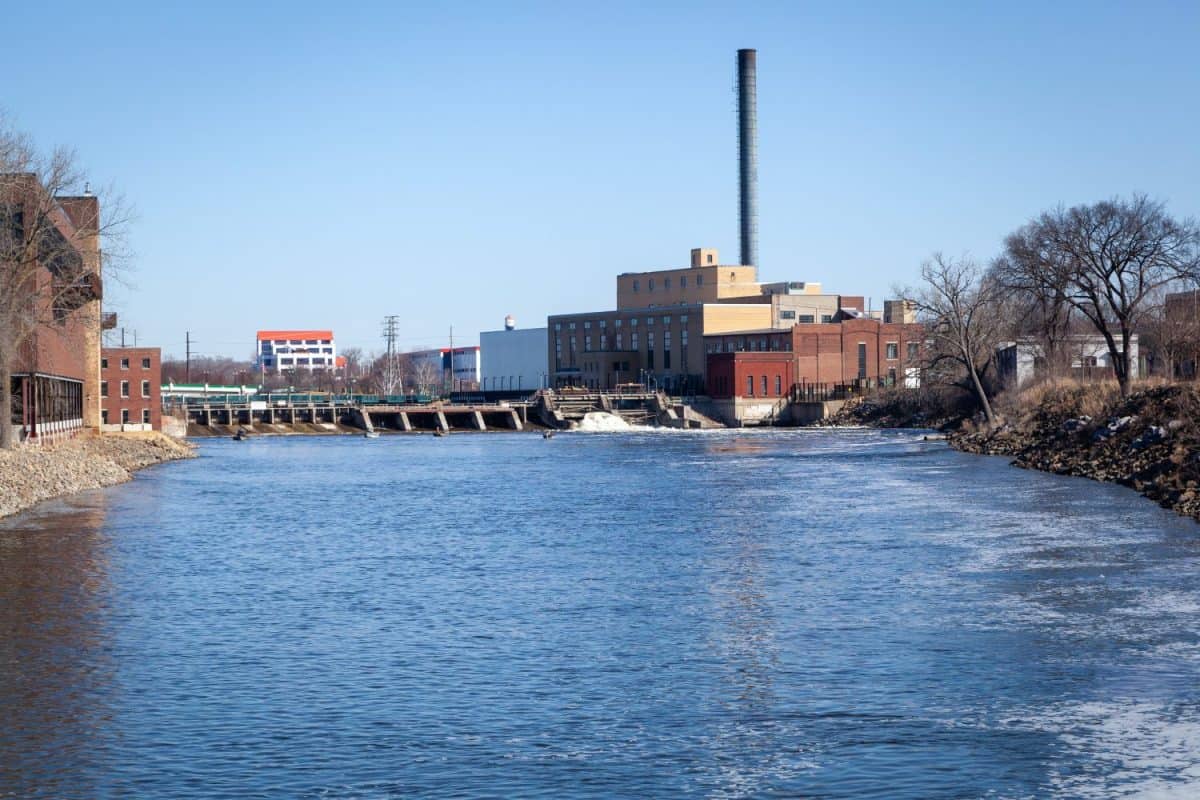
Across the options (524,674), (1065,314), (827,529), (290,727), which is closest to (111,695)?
(290,727)

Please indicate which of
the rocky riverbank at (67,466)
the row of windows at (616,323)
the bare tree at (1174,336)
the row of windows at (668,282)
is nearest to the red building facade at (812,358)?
the row of windows at (616,323)

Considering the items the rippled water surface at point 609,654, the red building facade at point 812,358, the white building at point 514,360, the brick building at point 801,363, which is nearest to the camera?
the rippled water surface at point 609,654

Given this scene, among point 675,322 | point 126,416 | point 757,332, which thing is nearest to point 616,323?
point 675,322

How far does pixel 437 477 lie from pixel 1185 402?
102 feet

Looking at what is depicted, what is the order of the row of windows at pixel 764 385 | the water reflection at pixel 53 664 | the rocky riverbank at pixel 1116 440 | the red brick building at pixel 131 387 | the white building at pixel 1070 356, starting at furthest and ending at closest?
the row of windows at pixel 764 385 → the red brick building at pixel 131 387 → the white building at pixel 1070 356 → the rocky riverbank at pixel 1116 440 → the water reflection at pixel 53 664

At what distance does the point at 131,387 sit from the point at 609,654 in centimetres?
8334

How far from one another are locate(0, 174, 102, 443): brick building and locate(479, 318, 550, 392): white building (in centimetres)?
9238

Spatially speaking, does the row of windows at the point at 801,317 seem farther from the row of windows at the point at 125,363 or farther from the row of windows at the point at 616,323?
the row of windows at the point at 125,363

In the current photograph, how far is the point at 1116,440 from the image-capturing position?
54.0m

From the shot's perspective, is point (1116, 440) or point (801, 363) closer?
point (1116, 440)

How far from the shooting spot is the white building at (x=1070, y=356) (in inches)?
3497

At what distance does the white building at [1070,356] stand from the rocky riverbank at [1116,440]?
1330 centimetres

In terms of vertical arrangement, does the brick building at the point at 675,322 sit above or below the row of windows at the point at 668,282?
below

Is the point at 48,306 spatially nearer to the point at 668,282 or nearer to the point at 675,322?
the point at 675,322
